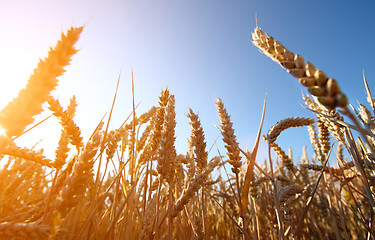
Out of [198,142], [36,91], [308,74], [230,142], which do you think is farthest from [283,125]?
[36,91]

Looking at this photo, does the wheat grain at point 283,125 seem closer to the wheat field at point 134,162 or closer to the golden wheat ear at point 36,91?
the wheat field at point 134,162

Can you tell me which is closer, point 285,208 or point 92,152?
point 92,152

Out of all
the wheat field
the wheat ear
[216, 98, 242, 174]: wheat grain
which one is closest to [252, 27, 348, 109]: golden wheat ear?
the wheat field

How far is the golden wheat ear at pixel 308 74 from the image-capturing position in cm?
65

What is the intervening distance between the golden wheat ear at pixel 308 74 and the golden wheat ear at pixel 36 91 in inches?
37.6

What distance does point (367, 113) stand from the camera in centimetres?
190

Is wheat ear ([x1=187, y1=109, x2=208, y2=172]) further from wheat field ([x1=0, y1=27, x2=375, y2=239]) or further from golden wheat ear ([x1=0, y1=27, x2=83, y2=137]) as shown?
golden wheat ear ([x1=0, y1=27, x2=83, y2=137])

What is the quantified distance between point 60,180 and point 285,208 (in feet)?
5.94

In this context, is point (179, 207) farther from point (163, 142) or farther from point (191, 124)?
point (191, 124)

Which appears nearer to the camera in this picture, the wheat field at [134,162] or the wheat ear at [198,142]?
the wheat field at [134,162]

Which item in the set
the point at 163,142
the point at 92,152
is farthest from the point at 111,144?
the point at 92,152

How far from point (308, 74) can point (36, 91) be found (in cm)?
104

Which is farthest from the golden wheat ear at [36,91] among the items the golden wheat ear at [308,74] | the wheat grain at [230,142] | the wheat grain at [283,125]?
the wheat grain at [283,125]

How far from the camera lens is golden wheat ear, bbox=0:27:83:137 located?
0.79 m
